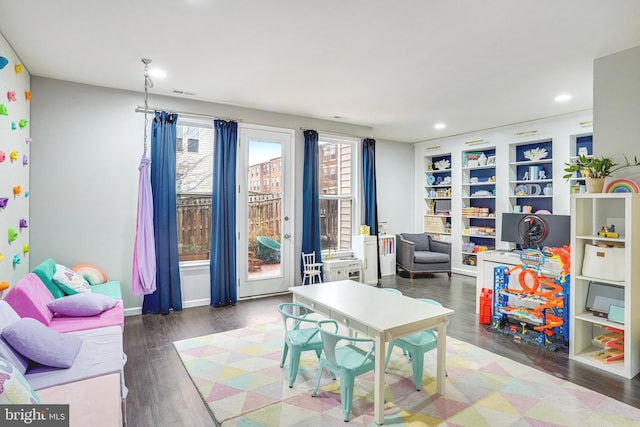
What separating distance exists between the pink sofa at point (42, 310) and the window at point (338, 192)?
358cm

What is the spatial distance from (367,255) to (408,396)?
3.55 m

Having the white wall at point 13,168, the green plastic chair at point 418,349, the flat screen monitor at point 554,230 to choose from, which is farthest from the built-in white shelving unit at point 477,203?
the white wall at point 13,168

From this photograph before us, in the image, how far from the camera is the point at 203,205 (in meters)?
4.75

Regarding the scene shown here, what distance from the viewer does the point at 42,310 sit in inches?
102

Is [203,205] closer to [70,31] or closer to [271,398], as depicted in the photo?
[70,31]

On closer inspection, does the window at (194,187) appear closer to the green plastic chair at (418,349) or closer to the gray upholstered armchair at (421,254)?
the green plastic chair at (418,349)

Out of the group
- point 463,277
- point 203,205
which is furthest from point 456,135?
point 203,205

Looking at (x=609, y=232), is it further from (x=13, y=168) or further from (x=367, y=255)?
(x=13, y=168)

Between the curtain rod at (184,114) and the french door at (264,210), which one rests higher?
the curtain rod at (184,114)

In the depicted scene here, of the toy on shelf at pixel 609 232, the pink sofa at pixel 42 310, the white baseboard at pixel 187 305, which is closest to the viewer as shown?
the pink sofa at pixel 42 310

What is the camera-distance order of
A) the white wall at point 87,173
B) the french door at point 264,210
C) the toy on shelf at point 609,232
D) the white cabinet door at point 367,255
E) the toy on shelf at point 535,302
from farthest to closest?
the white cabinet door at point 367,255 < the french door at point 264,210 < the white wall at point 87,173 < the toy on shelf at point 535,302 < the toy on shelf at point 609,232

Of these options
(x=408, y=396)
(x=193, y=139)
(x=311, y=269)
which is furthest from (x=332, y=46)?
(x=311, y=269)

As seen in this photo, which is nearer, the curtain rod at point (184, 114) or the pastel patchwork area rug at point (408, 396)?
the pastel patchwork area rug at point (408, 396)

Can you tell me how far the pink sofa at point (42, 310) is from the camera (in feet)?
7.99
